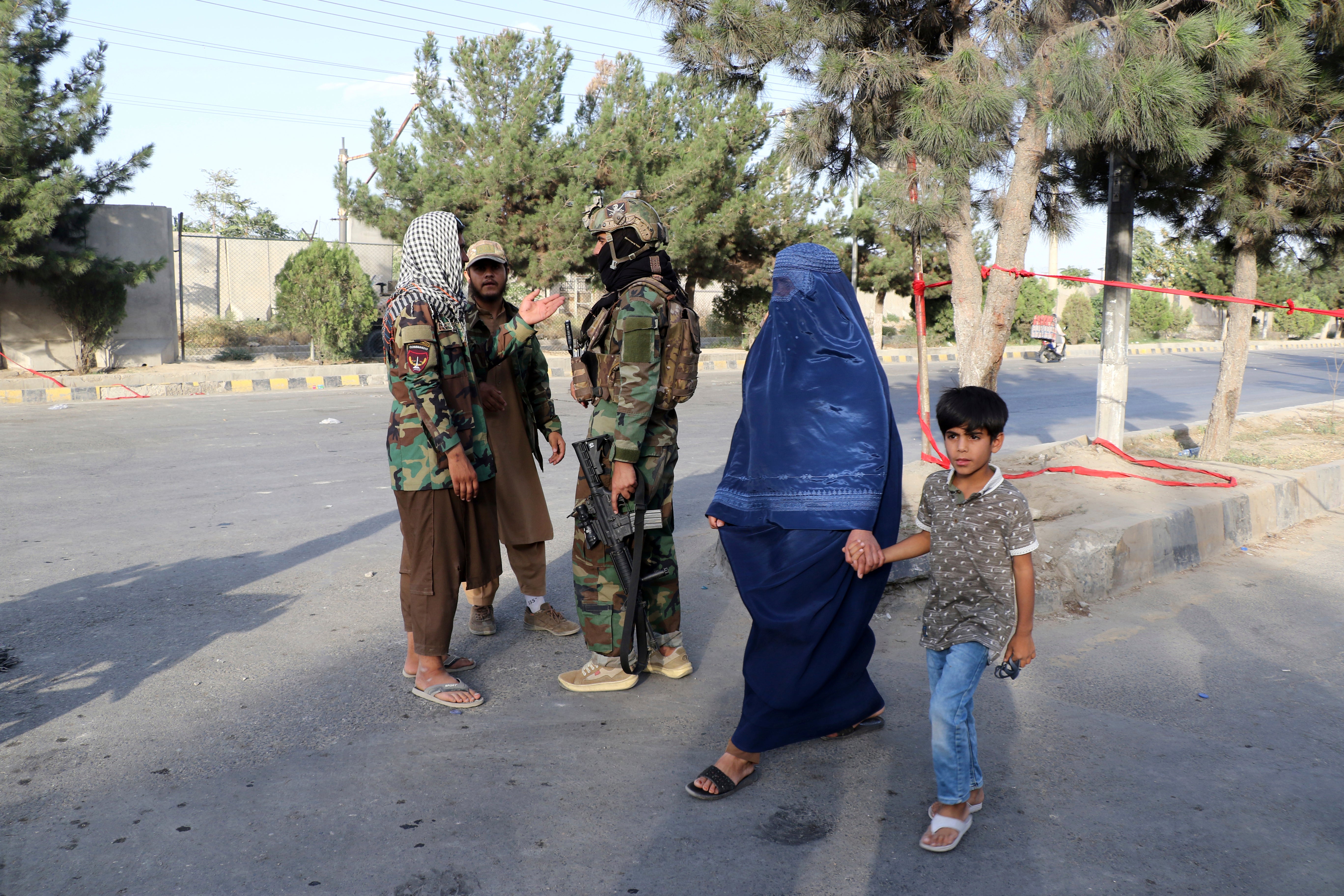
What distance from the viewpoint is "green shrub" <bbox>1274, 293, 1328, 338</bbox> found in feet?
134

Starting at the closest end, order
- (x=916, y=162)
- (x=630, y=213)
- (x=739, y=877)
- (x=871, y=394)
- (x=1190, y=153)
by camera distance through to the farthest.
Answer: (x=739, y=877) < (x=871, y=394) < (x=630, y=213) < (x=1190, y=153) < (x=916, y=162)

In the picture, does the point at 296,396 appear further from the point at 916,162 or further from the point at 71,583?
the point at 916,162

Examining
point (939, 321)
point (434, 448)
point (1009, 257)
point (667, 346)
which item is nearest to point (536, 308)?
point (667, 346)

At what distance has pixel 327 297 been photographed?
57.4 ft

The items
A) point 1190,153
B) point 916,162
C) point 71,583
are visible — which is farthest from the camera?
point 916,162

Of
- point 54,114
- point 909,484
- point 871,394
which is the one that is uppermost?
point 54,114

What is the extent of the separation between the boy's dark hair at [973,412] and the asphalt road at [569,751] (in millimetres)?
1081

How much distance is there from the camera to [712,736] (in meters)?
3.23

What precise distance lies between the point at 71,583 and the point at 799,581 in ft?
12.4

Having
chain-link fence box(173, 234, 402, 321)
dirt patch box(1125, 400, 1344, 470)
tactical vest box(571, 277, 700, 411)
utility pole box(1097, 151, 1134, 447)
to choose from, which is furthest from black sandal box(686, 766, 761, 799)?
chain-link fence box(173, 234, 402, 321)

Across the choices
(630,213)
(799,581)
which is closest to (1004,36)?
(630,213)

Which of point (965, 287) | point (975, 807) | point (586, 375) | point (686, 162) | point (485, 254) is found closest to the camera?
point (975, 807)

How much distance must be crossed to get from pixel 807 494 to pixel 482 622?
195 centimetres

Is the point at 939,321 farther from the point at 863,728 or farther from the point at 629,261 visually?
the point at 863,728
